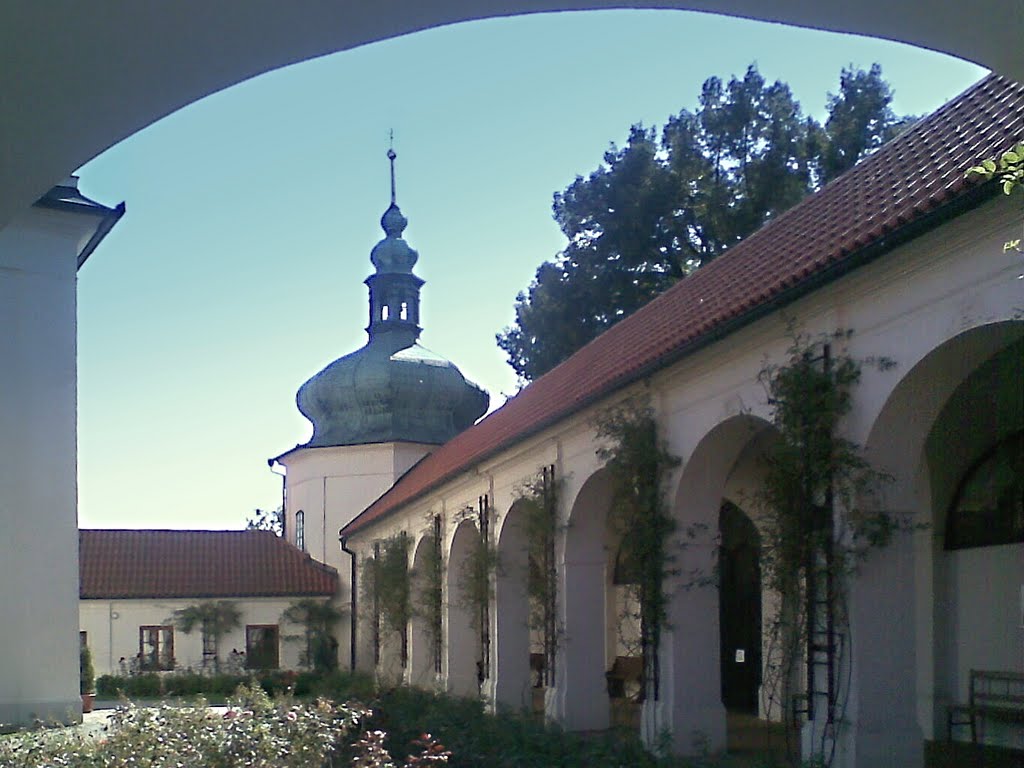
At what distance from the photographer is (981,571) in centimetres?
1307

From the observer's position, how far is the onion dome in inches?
1607

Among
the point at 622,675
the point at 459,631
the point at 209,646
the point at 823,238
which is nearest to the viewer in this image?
the point at 823,238

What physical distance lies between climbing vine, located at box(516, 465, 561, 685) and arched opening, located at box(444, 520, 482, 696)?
4828mm

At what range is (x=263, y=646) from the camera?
36.9 metres

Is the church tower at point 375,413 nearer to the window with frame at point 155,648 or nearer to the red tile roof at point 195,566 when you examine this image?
the red tile roof at point 195,566

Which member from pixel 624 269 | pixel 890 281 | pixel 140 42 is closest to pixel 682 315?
pixel 890 281

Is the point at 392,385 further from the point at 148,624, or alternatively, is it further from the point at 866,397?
the point at 866,397

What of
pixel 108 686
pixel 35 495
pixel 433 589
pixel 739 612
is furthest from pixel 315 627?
pixel 35 495

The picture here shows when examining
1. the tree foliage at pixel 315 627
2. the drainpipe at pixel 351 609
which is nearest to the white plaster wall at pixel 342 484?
the drainpipe at pixel 351 609

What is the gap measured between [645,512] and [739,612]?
6.07 meters

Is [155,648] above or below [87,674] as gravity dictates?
above

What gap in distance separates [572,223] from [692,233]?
124 inches

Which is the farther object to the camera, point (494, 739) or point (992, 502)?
point (992, 502)

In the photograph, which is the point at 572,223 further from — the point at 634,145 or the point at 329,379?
the point at 329,379
